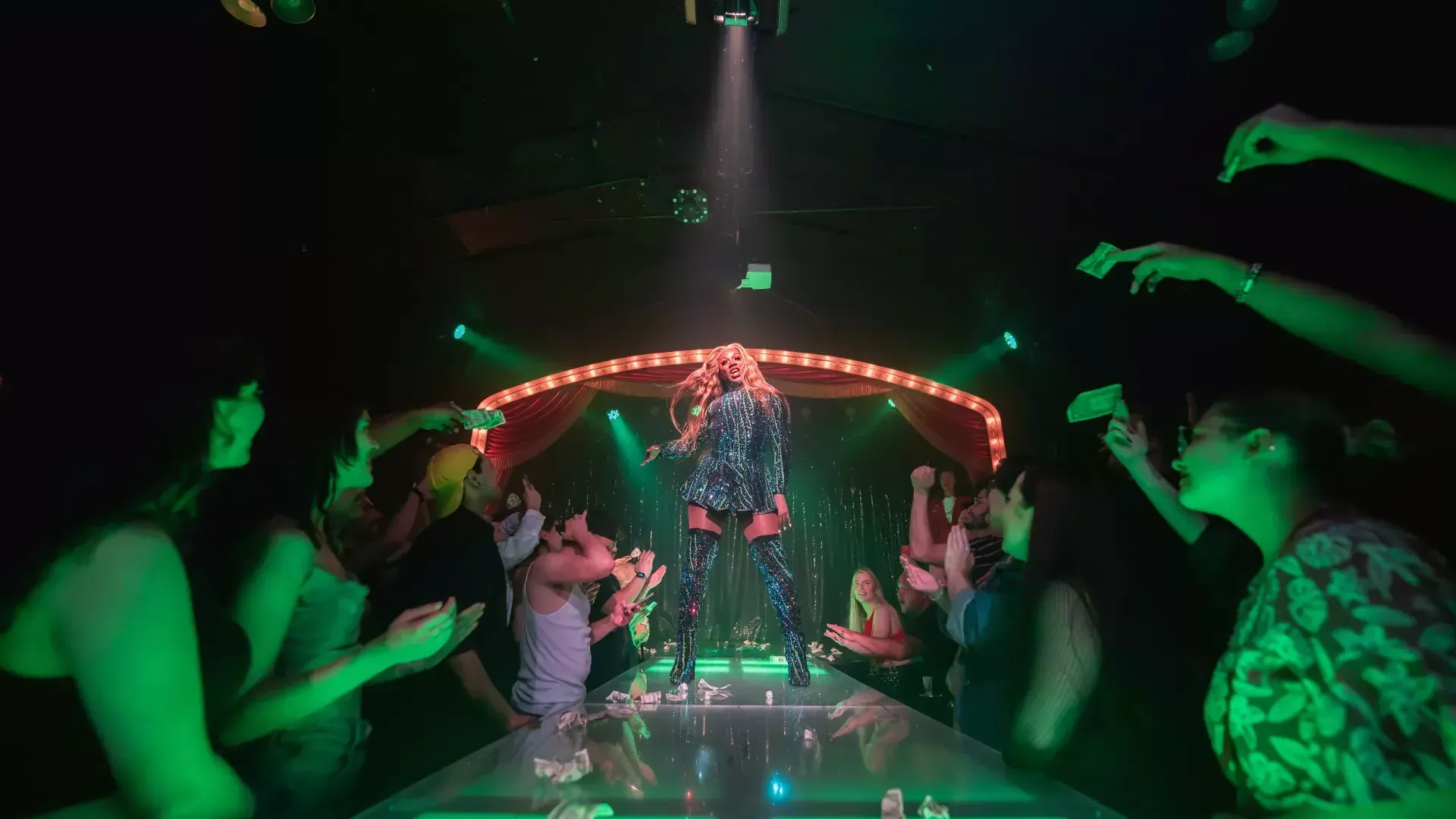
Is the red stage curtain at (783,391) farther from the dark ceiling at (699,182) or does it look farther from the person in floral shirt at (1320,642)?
the person in floral shirt at (1320,642)

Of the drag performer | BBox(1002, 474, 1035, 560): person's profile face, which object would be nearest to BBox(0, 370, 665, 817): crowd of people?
the drag performer

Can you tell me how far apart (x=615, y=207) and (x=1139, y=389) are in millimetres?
2846

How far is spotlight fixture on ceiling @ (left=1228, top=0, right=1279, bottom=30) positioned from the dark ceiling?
0.04 m

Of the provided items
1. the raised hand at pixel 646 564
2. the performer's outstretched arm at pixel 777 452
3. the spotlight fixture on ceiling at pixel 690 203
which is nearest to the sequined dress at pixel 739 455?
the performer's outstretched arm at pixel 777 452

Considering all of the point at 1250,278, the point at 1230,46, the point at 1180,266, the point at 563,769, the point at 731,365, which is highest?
the point at 1230,46

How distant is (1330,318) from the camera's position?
1.22 meters

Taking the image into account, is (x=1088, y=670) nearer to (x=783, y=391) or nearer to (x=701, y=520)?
(x=701, y=520)

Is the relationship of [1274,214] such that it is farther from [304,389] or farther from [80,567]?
[304,389]

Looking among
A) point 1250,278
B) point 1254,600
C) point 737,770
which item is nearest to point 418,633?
point 737,770

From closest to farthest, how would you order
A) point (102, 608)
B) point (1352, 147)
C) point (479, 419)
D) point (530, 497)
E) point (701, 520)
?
1. point (102, 608)
2. point (1352, 147)
3. point (479, 419)
4. point (701, 520)
5. point (530, 497)

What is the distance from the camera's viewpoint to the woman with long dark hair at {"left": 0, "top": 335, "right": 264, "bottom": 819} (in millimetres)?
986

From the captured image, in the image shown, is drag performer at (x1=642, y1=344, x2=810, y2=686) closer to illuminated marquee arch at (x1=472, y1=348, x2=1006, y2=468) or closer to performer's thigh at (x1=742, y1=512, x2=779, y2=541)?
performer's thigh at (x1=742, y1=512, x2=779, y2=541)

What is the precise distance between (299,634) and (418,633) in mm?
313

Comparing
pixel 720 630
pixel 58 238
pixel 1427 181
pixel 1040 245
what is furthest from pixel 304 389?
pixel 720 630
